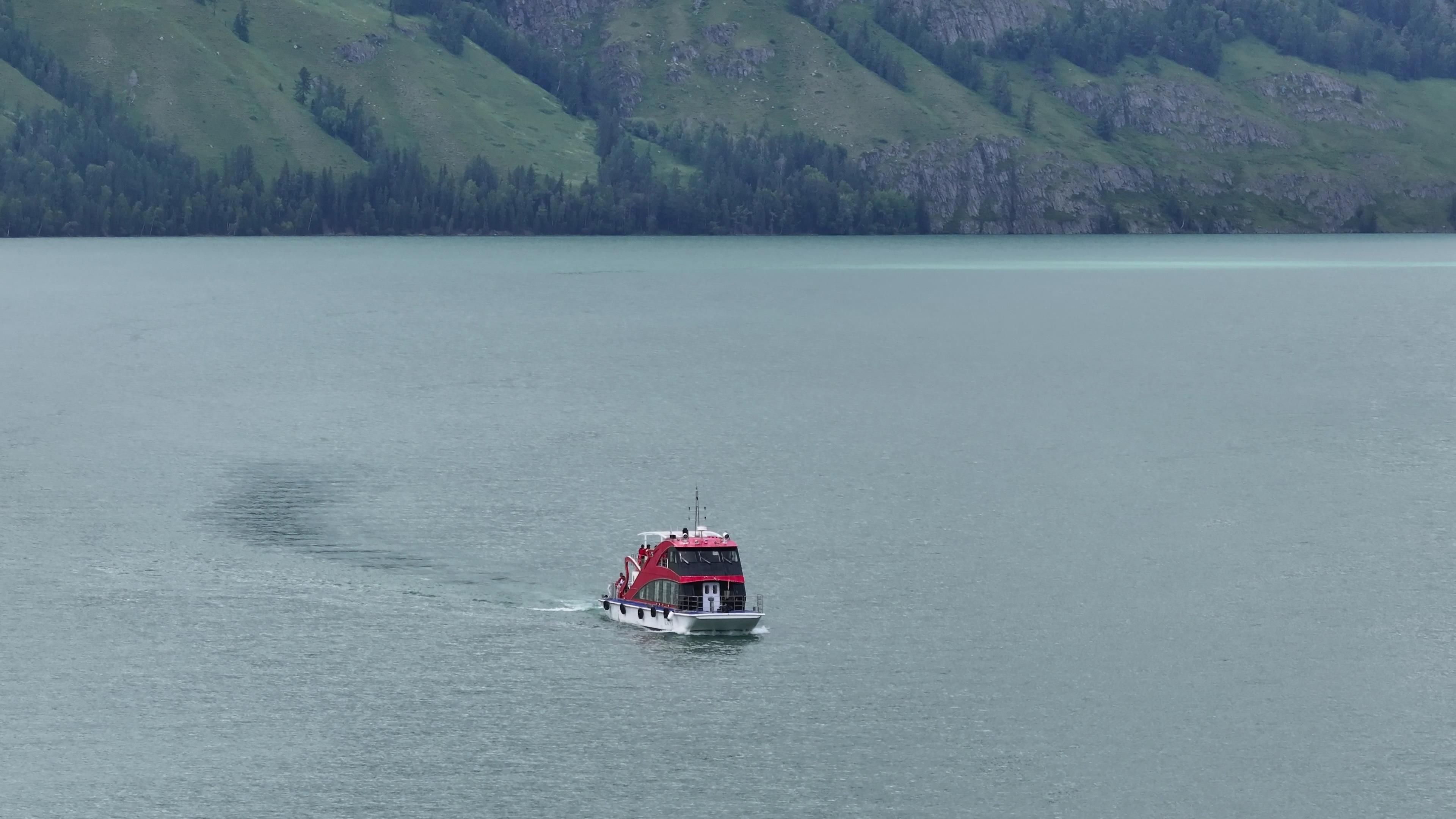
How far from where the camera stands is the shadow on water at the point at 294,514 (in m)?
109

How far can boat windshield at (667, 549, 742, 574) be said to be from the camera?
9425cm

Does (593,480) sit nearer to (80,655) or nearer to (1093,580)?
(1093,580)

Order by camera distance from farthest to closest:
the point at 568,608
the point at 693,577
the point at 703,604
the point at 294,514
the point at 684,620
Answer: the point at 294,514, the point at 568,608, the point at 693,577, the point at 703,604, the point at 684,620

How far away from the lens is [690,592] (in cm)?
9369

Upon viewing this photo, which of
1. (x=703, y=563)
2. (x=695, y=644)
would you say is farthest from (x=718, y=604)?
(x=695, y=644)

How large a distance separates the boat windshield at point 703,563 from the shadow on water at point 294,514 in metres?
18.3

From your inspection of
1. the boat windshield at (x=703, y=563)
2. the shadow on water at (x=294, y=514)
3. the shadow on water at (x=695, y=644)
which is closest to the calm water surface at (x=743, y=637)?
the shadow on water at (x=695, y=644)

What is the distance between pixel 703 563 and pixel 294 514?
1450 inches

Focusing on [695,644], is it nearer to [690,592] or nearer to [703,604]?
[703,604]

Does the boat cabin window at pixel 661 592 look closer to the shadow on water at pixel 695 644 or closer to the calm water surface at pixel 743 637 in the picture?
the shadow on water at pixel 695 644

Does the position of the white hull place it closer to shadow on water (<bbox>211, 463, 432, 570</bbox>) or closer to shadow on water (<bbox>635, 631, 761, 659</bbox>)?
shadow on water (<bbox>635, 631, 761, 659</bbox>)

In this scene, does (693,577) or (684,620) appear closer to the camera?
(684,620)

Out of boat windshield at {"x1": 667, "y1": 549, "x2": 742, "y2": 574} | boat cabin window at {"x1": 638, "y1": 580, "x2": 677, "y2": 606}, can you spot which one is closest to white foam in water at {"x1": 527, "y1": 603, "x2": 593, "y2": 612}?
boat cabin window at {"x1": 638, "y1": 580, "x2": 677, "y2": 606}

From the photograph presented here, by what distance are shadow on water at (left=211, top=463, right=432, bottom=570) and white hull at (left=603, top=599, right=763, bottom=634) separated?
16293mm
